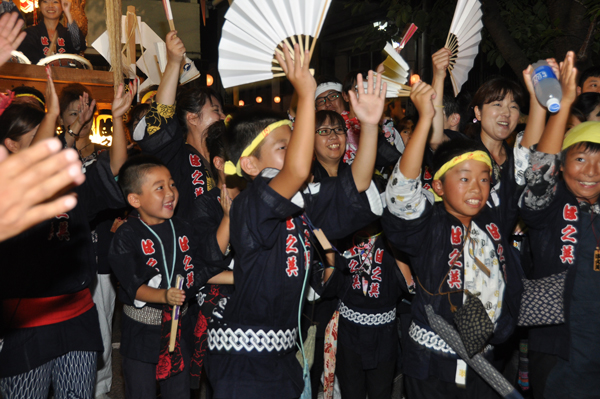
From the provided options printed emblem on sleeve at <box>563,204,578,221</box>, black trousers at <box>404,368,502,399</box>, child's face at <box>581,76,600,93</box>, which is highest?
child's face at <box>581,76,600,93</box>

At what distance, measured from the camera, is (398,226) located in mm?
2225

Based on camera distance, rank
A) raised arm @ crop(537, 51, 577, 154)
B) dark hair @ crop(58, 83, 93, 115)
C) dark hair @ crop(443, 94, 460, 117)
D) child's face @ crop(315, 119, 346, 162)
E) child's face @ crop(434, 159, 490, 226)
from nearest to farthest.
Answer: raised arm @ crop(537, 51, 577, 154) < child's face @ crop(434, 159, 490, 226) < child's face @ crop(315, 119, 346, 162) < dark hair @ crop(58, 83, 93, 115) < dark hair @ crop(443, 94, 460, 117)

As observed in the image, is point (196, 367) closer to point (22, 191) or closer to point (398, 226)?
point (398, 226)

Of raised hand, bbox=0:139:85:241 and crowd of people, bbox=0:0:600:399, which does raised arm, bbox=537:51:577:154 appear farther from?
raised hand, bbox=0:139:85:241

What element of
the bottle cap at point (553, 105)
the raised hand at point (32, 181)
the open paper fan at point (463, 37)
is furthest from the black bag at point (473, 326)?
the raised hand at point (32, 181)

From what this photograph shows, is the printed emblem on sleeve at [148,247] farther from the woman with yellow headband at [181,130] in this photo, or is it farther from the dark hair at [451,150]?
the dark hair at [451,150]

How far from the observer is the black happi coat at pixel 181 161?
10.2 ft

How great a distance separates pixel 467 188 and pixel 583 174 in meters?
0.65

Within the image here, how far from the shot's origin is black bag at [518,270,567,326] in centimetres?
242

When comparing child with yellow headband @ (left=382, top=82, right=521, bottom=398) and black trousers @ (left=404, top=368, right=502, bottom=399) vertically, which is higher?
child with yellow headband @ (left=382, top=82, right=521, bottom=398)

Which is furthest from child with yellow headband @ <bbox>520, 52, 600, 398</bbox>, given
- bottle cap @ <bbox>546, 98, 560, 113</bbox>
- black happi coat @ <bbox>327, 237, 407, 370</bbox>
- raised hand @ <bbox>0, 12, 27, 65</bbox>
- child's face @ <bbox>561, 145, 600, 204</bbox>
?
raised hand @ <bbox>0, 12, 27, 65</bbox>

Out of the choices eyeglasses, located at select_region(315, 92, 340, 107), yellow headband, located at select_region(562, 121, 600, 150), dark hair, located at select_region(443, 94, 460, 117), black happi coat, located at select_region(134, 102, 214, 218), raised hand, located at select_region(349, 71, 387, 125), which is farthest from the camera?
eyeglasses, located at select_region(315, 92, 340, 107)

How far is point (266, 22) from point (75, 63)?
246 centimetres

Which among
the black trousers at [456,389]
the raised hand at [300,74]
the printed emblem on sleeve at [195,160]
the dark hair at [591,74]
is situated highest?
the dark hair at [591,74]
